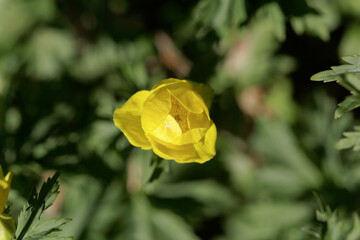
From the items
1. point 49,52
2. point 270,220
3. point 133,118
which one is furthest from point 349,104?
point 49,52

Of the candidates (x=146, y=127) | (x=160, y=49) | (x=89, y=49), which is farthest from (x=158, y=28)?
(x=146, y=127)

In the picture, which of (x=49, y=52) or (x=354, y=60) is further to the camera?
(x=49, y=52)

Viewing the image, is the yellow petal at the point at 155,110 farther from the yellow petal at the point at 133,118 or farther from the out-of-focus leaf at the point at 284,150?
the out-of-focus leaf at the point at 284,150

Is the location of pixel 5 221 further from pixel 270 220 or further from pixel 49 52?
pixel 49 52

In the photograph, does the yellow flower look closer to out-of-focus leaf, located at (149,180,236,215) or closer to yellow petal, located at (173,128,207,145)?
yellow petal, located at (173,128,207,145)

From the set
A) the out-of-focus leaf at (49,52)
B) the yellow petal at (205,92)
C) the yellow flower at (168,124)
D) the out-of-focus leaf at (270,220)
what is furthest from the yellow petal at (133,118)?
the out-of-focus leaf at (49,52)

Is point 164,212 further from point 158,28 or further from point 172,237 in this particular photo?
point 158,28

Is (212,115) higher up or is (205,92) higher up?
(205,92)
